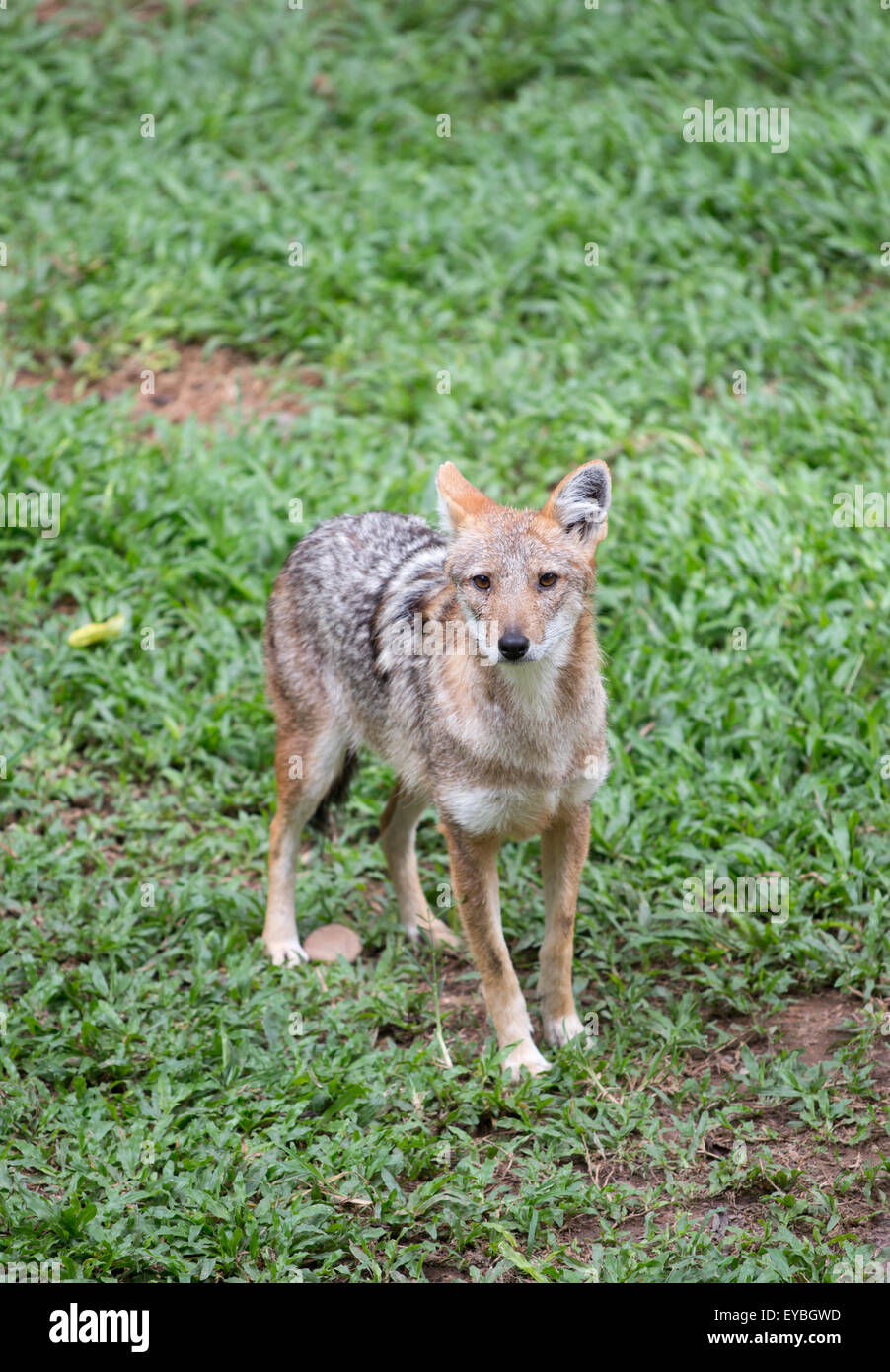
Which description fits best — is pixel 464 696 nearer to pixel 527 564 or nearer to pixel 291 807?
pixel 527 564

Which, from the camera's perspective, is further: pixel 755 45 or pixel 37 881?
pixel 755 45

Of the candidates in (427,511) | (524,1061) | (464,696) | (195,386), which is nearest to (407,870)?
(524,1061)

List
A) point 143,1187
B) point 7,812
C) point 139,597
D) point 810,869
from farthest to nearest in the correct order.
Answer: point 139,597 → point 7,812 → point 810,869 → point 143,1187

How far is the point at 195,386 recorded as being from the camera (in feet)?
32.0

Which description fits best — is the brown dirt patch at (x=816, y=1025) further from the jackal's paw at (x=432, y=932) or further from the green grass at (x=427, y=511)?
the jackal's paw at (x=432, y=932)

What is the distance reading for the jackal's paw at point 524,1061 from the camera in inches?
217

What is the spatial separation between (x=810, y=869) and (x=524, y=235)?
5.77 m

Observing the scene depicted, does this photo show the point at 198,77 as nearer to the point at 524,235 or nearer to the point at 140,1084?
the point at 524,235

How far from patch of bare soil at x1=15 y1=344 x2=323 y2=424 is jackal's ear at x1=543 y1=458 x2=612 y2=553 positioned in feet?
15.2

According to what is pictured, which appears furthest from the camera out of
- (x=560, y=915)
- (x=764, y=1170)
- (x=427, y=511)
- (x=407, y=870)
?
(x=427, y=511)

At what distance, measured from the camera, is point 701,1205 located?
493 centimetres

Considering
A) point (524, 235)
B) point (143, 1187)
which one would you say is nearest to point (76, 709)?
point (143, 1187)

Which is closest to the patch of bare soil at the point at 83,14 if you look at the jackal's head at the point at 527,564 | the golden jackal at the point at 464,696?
the golden jackal at the point at 464,696

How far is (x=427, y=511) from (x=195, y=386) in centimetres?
252
